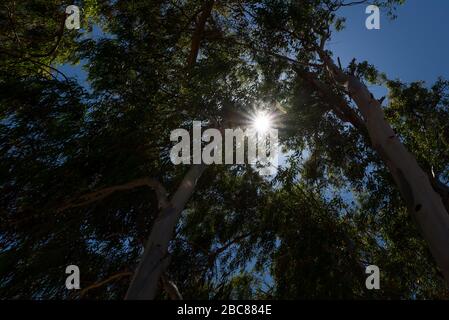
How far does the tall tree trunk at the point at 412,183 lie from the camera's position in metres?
3.79

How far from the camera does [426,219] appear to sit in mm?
3975

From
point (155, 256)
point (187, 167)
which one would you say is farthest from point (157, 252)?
point (187, 167)

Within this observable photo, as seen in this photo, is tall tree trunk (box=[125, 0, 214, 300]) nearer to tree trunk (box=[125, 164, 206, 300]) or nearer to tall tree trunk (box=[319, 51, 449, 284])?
tree trunk (box=[125, 164, 206, 300])

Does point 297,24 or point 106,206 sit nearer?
point 106,206

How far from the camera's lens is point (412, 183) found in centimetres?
442

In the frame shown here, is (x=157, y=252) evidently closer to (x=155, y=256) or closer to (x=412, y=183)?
(x=155, y=256)

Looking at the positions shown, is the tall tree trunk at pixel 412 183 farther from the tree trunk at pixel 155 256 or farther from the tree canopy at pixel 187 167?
the tree trunk at pixel 155 256

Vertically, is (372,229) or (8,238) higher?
(372,229)

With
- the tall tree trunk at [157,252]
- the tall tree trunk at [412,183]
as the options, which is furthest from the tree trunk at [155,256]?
the tall tree trunk at [412,183]

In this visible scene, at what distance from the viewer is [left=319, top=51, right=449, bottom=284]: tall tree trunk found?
149 inches
